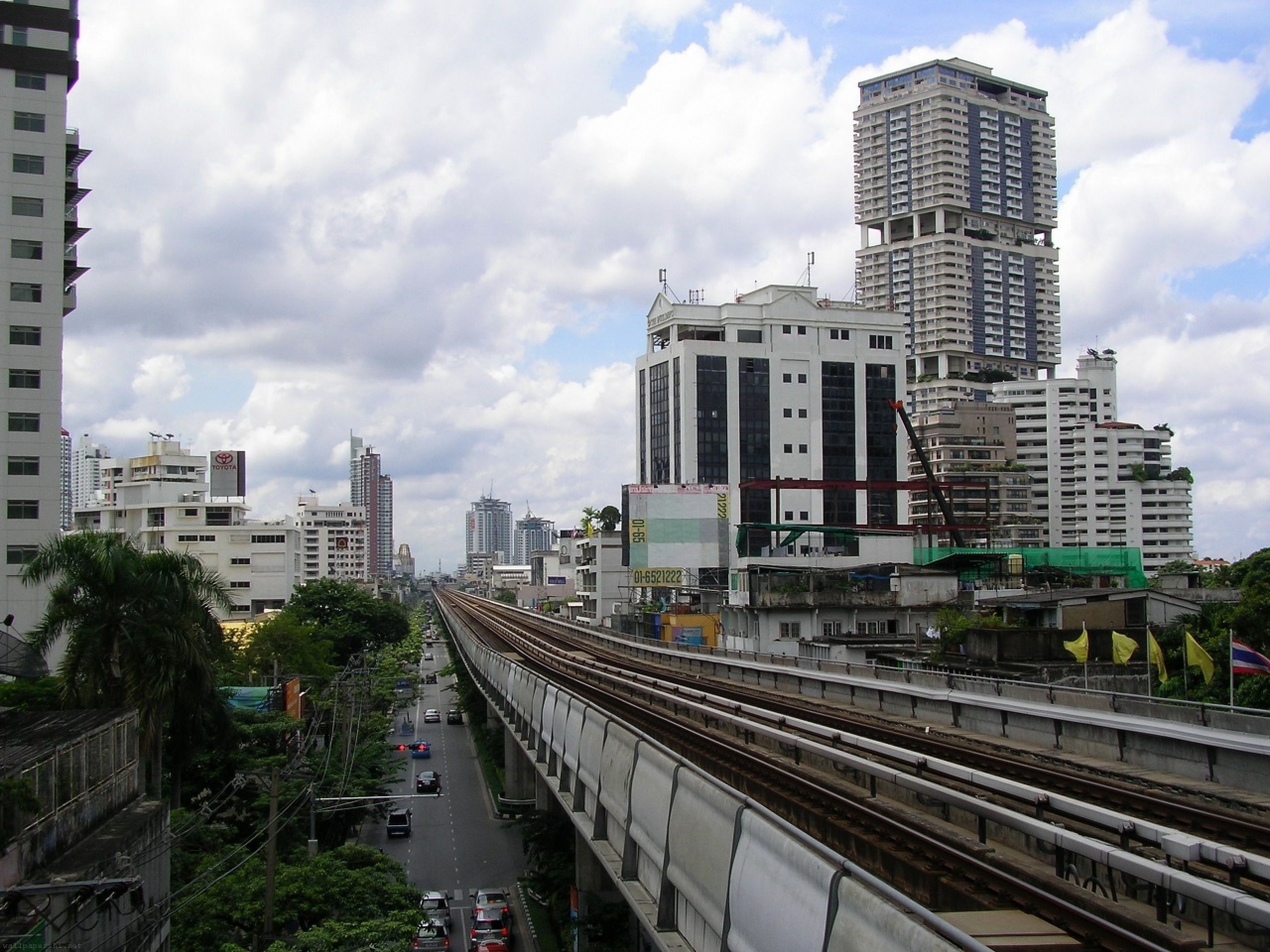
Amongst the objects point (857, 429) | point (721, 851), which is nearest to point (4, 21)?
point (721, 851)

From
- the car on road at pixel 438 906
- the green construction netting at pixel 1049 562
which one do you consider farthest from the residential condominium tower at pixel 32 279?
the green construction netting at pixel 1049 562

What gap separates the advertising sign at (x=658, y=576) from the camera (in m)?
68.4

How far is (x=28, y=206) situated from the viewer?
4372 cm

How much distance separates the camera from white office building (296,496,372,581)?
586ft

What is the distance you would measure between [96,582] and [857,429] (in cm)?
10002

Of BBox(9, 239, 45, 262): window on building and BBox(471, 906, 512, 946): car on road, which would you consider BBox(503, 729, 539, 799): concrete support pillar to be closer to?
BBox(471, 906, 512, 946): car on road

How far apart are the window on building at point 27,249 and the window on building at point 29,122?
4.48m

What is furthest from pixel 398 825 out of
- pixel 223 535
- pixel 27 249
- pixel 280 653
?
pixel 223 535

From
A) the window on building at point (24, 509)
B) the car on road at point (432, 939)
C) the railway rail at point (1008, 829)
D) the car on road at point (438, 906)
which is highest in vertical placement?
the window on building at point (24, 509)

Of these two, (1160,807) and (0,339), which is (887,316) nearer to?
(0,339)

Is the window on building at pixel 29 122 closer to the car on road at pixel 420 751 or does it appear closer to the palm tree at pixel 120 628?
the palm tree at pixel 120 628

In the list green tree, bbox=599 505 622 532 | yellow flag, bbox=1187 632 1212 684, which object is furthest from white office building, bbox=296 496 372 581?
yellow flag, bbox=1187 632 1212 684

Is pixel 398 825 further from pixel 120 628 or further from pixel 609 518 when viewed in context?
pixel 609 518

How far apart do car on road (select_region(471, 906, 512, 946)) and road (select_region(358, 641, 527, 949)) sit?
0.74m
